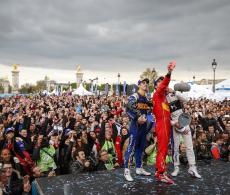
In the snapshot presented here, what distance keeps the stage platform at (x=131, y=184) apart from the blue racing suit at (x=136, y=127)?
1.34 feet

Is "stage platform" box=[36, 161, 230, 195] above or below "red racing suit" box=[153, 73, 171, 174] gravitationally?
below

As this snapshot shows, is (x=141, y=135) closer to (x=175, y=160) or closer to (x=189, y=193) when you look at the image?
(x=175, y=160)

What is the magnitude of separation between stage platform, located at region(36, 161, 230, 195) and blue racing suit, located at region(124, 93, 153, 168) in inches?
16.1

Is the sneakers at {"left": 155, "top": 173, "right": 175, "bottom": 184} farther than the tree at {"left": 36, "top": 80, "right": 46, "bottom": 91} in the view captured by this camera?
No

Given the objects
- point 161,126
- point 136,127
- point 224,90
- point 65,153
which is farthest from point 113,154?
point 224,90

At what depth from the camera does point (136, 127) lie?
518cm

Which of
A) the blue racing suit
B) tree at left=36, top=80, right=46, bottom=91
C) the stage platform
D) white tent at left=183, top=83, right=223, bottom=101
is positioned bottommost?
the stage platform

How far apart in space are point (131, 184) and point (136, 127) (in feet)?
3.26

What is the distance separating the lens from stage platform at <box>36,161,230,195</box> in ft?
14.4

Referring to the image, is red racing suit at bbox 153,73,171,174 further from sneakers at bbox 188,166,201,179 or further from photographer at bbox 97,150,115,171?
photographer at bbox 97,150,115,171

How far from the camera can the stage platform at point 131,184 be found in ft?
14.4

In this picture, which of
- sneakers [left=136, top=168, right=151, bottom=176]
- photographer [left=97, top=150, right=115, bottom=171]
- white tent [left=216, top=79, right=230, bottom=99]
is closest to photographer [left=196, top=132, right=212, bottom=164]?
sneakers [left=136, top=168, right=151, bottom=176]

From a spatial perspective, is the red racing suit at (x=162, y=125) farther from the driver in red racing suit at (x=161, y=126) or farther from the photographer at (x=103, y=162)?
the photographer at (x=103, y=162)

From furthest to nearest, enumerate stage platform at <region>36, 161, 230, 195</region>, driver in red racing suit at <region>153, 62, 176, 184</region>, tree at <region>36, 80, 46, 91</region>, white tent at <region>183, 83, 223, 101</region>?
1. tree at <region>36, 80, 46, 91</region>
2. white tent at <region>183, 83, 223, 101</region>
3. driver in red racing suit at <region>153, 62, 176, 184</region>
4. stage platform at <region>36, 161, 230, 195</region>
